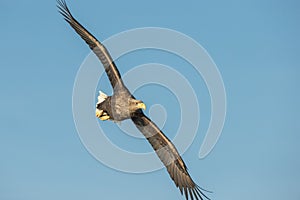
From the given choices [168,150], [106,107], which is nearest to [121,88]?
[106,107]

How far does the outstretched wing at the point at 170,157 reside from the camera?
31469 millimetres

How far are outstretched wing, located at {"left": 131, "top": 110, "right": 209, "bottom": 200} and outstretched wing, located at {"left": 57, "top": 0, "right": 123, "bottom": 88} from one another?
1747 millimetres

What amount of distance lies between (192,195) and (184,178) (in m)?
0.73

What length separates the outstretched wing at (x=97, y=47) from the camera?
98.7ft

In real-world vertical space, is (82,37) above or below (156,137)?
above

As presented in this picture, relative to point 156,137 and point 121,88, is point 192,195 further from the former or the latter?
point 121,88

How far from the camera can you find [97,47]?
1186 inches

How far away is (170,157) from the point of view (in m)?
32.2

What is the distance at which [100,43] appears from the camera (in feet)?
98.7

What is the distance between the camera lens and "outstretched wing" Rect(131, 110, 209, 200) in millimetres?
31469

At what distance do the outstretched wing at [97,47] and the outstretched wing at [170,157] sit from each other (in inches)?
68.8

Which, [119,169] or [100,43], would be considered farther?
[119,169]

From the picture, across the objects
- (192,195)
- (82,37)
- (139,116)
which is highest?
(82,37)

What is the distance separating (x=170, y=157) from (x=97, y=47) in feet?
15.4
